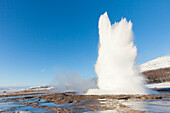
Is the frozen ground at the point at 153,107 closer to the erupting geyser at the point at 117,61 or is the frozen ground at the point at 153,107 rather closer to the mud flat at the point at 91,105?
the mud flat at the point at 91,105

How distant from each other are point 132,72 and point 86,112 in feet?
58.0

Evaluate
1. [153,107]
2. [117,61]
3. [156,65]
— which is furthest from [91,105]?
[156,65]

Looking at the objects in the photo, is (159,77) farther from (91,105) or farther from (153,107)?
(91,105)

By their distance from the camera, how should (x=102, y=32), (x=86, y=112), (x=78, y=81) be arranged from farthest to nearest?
1. (x=78, y=81)
2. (x=102, y=32)
3. (x=86, y=112)

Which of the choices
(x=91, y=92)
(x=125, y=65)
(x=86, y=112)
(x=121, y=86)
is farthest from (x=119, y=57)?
(x=86, y=112)

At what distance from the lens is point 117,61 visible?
27.5m

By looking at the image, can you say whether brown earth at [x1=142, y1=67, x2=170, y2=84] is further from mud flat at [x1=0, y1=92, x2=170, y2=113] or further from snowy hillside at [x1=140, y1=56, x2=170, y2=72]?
mud flat at [x1=0, y1=92, x2=170, y2=113]

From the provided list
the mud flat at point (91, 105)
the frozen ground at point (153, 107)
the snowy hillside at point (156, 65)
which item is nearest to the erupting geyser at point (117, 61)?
A: the mud flat at point (91, 105)

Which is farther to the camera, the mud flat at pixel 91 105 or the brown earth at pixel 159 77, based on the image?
the brown earth at pixel 159 77

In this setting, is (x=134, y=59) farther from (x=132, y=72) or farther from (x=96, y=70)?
(x=96, y=70)

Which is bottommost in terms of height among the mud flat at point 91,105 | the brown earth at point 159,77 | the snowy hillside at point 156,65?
the mud flat at point 91,105

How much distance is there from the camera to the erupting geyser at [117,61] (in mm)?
24828

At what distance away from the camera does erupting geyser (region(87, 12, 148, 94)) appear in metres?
24.8

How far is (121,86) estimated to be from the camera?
25.5 m
